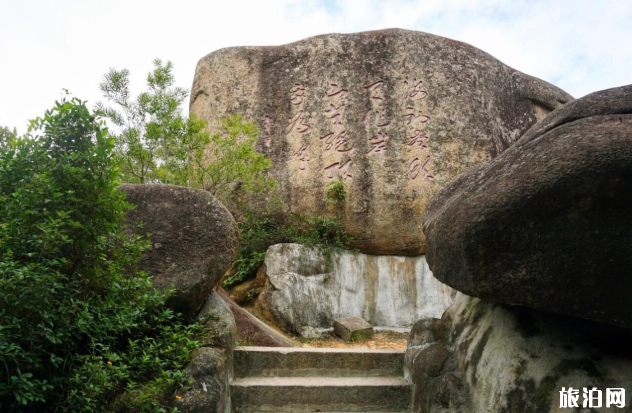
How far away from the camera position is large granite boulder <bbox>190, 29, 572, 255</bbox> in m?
7.84

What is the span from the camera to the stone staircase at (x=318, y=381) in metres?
3.95

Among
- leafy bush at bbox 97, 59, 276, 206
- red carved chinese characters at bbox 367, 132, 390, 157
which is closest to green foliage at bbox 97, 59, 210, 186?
leafy bush at bbox 97, 59, 276, 206

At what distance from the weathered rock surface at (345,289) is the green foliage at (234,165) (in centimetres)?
97

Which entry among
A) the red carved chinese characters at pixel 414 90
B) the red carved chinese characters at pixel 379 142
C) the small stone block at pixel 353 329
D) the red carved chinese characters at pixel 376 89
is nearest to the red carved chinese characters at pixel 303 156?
the red carved chinese characters at pixel 379 142

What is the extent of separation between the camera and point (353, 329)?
262 inches

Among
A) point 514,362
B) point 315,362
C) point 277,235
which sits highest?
point 277,235

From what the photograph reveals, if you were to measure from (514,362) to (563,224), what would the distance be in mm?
933

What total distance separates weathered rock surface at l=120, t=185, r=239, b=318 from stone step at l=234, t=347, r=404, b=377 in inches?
23.5

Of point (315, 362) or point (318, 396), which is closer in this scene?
point (318, 396)

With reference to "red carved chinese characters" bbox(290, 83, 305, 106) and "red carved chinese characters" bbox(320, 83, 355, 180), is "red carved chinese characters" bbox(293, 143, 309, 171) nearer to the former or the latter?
"red carved chinese characters" bbox(320, 83, 355, 180)

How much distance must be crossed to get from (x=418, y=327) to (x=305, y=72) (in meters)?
5.19

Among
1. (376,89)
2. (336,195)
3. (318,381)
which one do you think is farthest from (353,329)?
(376,89)

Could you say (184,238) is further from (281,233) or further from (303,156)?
(303,156)

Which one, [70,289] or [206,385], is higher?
[70,289]
